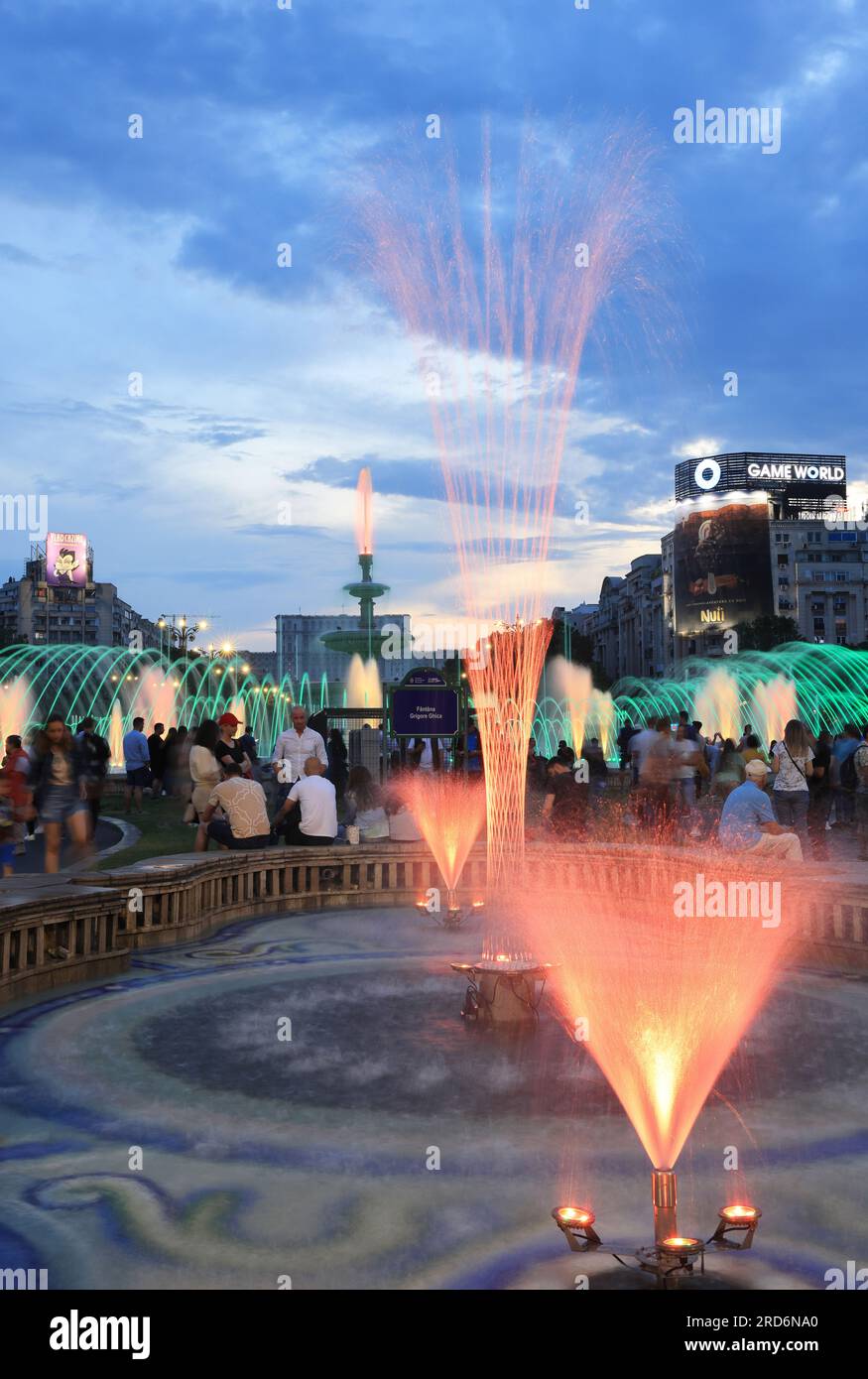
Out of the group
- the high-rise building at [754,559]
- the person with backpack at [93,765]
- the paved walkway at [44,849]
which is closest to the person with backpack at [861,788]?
the person with backpack at [93,765]

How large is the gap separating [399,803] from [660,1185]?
987 cm

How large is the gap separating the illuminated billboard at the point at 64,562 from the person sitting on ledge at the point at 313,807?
124 metres

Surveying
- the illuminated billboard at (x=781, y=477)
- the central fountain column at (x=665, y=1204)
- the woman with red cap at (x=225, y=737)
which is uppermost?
the illuminated billboard at (x=781, y=477)

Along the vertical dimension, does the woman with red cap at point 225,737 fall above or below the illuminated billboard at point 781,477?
below

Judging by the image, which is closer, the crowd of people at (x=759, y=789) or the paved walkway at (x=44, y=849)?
the crowd of people at (x=759, y=789)

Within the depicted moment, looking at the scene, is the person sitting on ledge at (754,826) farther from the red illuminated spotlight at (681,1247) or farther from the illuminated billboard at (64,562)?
the illuminated billboard at (64,562)

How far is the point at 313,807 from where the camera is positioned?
41.2 ft

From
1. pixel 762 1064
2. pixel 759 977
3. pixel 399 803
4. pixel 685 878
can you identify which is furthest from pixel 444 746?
pixel 762 1064

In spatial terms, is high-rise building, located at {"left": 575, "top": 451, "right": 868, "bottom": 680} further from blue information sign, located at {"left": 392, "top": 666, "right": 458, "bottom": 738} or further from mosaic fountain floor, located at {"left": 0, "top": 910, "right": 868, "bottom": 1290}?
mosaic fountain floor, located at {"left": 0, "top": 910, "right": 868, "bottom": 1290}

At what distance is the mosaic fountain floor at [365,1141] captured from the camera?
14.1 ft

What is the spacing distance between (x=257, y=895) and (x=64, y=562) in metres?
126

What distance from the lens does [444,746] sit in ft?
97.3
